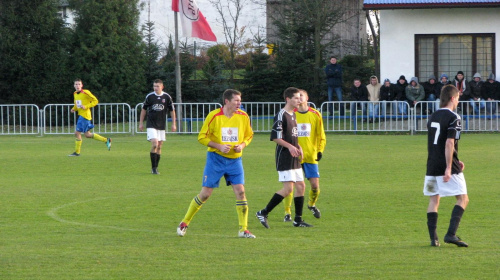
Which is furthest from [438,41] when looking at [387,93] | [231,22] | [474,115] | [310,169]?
[310,169]

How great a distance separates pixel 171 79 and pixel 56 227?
96.4 ft

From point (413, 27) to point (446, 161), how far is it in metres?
23.6

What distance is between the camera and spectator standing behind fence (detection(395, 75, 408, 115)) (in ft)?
91.6

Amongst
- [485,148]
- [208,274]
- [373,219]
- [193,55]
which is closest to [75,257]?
[208,274]

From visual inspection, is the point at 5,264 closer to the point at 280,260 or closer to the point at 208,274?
the point at 208,274

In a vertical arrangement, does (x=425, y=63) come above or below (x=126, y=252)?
above

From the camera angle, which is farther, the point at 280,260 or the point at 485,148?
the point at 485,148

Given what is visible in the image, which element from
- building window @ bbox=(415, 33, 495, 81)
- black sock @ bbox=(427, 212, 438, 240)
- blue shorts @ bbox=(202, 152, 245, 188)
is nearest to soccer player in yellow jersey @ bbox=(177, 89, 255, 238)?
blue shorts @ bbox=(202, 152, 245, 188)

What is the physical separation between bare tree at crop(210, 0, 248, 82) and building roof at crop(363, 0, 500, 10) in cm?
1138

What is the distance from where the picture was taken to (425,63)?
1241 inches

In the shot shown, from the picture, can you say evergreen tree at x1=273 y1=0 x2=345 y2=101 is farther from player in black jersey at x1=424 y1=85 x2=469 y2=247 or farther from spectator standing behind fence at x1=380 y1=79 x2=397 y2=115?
player in black jersey at x1=424 y1=85 x2=469 y2=247

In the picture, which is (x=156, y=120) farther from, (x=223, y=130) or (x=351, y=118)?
(x=351, y=118)

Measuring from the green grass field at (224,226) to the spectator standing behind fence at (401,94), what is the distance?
8.44 metres

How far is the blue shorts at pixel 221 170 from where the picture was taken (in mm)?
9641
